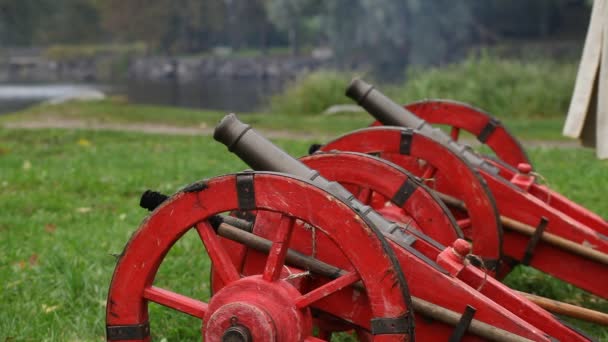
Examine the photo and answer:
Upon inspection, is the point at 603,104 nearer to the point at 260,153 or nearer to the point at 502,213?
the point at 502,213

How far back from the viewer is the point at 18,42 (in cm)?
7431

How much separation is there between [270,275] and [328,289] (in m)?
0.20

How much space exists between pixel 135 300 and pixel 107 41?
77253 millimetres

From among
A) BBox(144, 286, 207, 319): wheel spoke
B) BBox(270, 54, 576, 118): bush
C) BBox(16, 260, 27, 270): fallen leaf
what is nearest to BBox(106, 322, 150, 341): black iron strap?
BBox(144, 286, 207, 319): wheel spoke

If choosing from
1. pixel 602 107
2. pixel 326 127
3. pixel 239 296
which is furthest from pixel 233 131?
pixel 326 127

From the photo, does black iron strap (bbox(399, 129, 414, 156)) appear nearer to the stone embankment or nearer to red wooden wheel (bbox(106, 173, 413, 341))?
red wooden wheel (bbox(106, 173, 413, 341))

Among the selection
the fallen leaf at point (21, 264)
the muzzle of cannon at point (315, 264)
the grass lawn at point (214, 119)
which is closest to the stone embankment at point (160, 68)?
the grass lawn at point (214, 119)

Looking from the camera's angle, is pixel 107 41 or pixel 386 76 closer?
pixel 386 76

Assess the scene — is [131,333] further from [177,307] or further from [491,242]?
[491,242]

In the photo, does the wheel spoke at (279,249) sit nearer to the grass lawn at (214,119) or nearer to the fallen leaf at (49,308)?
the fallen leaf at (49,308)

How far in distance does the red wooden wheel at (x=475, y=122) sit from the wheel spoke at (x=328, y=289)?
255 cm

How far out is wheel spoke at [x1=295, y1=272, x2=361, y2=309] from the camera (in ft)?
8.39

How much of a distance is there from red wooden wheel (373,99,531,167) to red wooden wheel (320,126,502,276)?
1.11m

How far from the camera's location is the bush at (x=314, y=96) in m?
17.7
